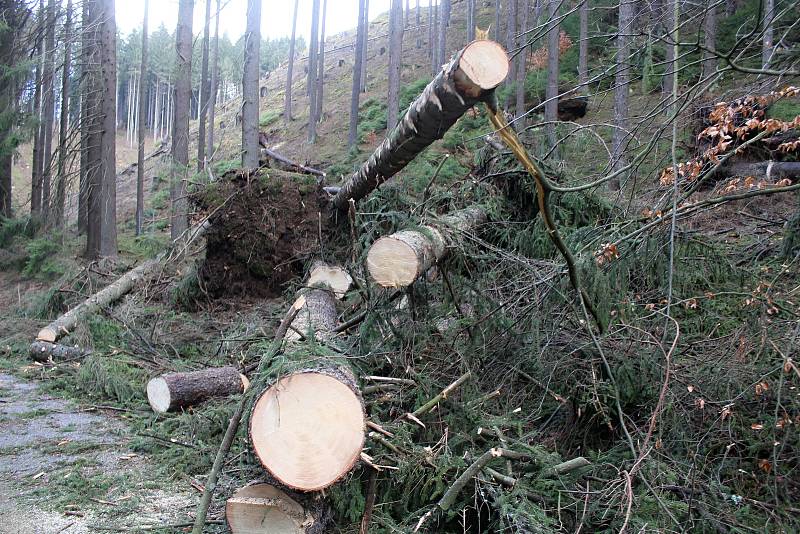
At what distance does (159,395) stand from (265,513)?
2.85 meters

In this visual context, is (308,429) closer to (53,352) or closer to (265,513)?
(265,513)

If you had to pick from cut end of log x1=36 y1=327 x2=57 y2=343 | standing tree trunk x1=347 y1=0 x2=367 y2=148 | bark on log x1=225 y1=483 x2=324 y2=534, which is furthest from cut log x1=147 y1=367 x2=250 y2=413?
standing tree trunk x1=347 y1=0 x2=367 y2=148

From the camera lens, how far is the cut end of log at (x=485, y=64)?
3.42 meters

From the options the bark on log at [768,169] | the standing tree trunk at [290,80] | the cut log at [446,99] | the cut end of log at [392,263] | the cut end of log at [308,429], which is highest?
the cut log at [446,99]

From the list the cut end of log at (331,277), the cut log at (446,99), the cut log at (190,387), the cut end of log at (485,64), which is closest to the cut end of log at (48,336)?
the cut log at (190,387)

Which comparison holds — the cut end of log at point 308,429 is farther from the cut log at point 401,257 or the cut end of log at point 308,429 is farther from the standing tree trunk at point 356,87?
the standing tree trunk at point 356,87

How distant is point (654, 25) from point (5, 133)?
16625 mm

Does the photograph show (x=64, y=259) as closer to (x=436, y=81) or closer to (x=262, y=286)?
(x=262, y=286)

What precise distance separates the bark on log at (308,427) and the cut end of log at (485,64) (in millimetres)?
1987

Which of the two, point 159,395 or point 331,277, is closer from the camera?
point 159,395

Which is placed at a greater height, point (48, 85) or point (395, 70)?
point (48, 85)

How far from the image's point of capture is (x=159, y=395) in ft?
16.8

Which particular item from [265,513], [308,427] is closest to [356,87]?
[308,427]

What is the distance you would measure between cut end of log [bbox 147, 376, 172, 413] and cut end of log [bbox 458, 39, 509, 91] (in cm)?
377
